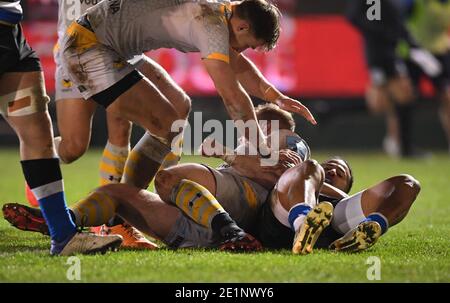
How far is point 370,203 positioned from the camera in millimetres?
4832

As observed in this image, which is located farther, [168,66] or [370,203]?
[168,66]

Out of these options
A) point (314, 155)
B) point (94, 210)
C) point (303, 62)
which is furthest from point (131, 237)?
point (303, 62)

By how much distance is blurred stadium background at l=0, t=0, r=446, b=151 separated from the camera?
1303 cm

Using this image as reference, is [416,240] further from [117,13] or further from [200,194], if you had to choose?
[117,13]

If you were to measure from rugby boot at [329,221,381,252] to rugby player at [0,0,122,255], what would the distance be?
1.18m

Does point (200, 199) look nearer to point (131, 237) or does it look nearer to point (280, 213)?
point (280, 213)

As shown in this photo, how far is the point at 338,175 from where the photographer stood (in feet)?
17.4

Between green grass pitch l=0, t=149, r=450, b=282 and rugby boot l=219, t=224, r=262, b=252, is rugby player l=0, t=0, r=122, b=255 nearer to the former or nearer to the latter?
green grass pitch l=0, t=149, r=450, b=282

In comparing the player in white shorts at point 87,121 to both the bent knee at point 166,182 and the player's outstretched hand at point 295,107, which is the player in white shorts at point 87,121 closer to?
the player's outstretched hand at point 295,107

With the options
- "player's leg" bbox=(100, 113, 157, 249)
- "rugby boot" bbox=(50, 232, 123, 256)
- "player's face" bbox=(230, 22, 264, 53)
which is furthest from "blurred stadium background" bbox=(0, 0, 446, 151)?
"rugby boot" bbox=(50, 232, 123, 256)

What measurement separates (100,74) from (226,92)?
0.88m

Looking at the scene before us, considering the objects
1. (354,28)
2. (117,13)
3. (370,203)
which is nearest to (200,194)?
(370,203)

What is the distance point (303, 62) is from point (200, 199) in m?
8.94

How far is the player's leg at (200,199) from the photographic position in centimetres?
464
